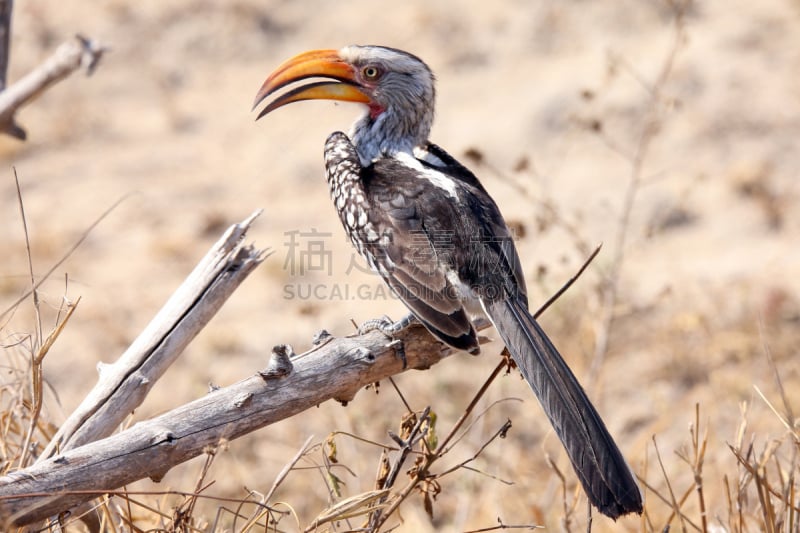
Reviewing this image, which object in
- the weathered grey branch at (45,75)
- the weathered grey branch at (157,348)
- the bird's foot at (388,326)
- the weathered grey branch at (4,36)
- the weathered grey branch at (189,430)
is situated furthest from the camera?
the weathered grey branch at (4,36)

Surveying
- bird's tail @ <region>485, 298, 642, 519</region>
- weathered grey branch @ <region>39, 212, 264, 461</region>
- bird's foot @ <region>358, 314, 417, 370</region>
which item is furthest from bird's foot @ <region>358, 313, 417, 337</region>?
weathered grey branch @ <region>39, 212, 264, 461</region>

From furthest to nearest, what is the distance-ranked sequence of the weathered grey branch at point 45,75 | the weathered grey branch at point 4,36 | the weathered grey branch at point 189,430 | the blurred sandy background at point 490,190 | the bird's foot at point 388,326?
the blurred sandy background at point 490,190
the weathered grey branch at point 4,36
the weathered grey branch at point 45,75
the bird's foot at point 388,326
the weathered grey branch at point 189,430

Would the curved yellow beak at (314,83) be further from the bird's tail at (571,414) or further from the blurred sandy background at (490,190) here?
the bird's tail at (571,414)

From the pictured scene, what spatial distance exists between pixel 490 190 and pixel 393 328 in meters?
6.18

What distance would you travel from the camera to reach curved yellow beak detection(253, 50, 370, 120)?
382cm

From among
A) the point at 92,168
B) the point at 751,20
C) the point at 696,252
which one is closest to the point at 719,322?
the point at 696,252

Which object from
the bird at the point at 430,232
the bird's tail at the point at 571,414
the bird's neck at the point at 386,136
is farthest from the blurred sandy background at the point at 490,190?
the bird's tail at the point at 571,414

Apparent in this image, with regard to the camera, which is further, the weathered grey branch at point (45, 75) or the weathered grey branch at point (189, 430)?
the weathered grey branch at point (45, 75)

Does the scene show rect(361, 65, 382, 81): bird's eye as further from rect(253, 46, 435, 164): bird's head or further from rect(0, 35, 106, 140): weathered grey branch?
rect(0, 35, 106, 140): weathered grey branch

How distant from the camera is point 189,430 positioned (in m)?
2.24

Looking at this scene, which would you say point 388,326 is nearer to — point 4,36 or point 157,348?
point 157,348

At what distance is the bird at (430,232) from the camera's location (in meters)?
2.70

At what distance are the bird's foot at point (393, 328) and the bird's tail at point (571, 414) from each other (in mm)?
315

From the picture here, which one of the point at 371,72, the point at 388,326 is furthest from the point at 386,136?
the point at 388,326
